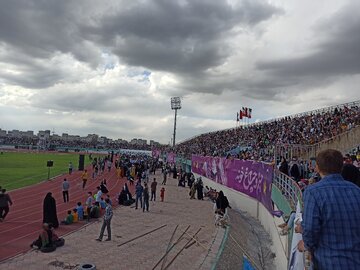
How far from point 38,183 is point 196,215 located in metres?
17.0

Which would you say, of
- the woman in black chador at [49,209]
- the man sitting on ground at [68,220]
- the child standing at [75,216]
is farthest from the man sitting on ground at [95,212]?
the woman in black chador at [49,209]

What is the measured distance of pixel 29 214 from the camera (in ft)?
60.8

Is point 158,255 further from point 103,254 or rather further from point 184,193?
point 184,193

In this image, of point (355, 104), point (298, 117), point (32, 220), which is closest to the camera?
point (32, 220)

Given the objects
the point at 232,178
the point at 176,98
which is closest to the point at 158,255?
the point at 232,178

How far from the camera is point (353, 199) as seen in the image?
2.65 metres

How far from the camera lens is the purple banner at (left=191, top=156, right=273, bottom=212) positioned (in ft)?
53.9

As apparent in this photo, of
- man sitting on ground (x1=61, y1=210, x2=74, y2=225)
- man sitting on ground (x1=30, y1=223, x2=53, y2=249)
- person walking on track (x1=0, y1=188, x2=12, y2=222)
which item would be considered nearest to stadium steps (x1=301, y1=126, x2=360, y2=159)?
man sitting on ground (x1=61, y1=210, x2=74, y2=225)

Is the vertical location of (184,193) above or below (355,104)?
below

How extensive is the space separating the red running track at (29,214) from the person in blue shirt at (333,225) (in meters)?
11.1

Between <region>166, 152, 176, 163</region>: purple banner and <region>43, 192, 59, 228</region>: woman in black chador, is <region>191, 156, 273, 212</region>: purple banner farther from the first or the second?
<region>166, 152, 176, 163</region>: purple banner

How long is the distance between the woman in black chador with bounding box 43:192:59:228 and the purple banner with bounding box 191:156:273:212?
927cm

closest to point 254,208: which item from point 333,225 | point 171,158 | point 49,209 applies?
point 49,209

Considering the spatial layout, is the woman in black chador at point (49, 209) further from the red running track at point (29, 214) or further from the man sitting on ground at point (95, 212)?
the man sitting on ground at point (95, 212)
